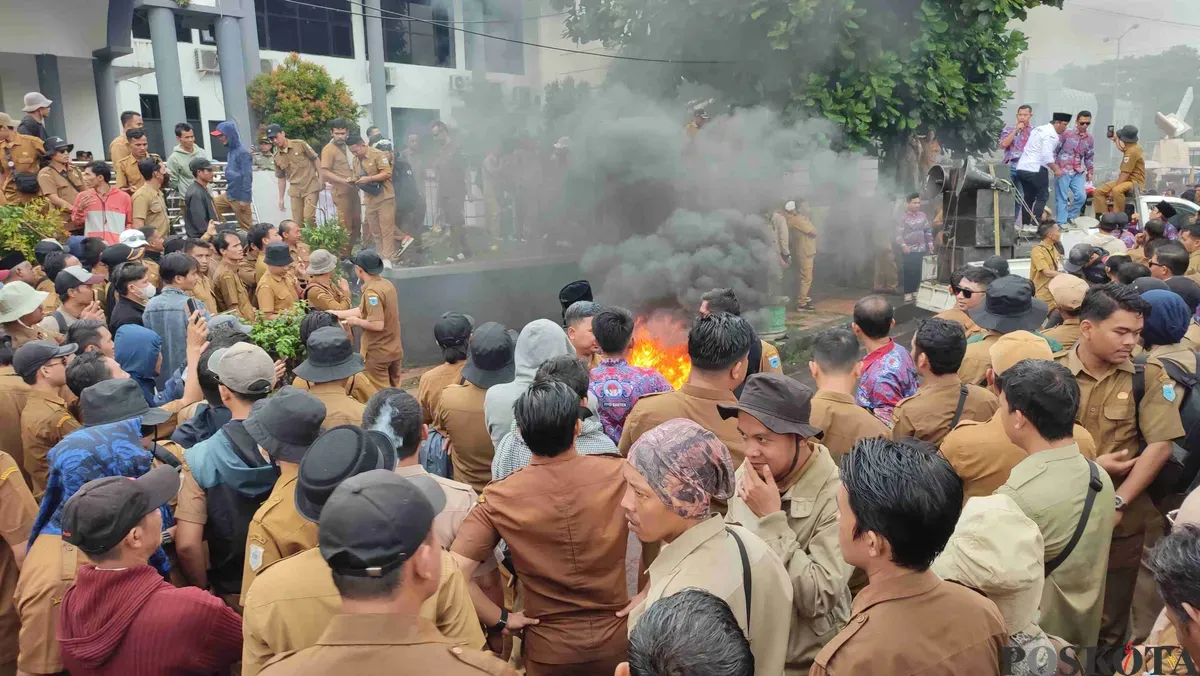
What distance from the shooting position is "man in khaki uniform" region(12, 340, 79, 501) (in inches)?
158

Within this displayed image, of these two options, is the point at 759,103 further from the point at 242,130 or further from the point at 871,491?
the point at 871,491

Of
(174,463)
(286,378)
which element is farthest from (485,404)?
(286,378)

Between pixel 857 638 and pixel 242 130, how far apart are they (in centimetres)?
1585

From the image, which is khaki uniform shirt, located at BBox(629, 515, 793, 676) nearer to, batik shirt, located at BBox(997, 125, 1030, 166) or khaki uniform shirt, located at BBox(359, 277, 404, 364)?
khaki uniform shirt, located at BBox(359, 277, 404, 364)

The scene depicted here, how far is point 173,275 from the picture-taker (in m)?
6.09

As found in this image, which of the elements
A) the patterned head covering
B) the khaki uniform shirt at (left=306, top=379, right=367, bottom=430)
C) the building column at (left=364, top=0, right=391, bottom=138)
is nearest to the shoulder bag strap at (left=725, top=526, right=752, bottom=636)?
the patterned head covering

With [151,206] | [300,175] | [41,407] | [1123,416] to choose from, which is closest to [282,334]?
[41,407]

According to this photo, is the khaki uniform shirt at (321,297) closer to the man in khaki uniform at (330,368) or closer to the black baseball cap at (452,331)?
the black baseball cap at (452,331)

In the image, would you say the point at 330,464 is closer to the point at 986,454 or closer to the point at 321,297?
the point at 986,454

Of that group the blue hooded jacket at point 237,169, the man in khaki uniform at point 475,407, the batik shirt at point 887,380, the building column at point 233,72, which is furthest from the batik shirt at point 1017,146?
the building column at point 233,72

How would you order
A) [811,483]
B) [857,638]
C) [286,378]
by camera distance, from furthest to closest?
[286,378], [811,483], [857,638]

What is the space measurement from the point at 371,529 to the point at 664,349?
24.7ft

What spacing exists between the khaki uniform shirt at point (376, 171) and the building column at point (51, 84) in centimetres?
825

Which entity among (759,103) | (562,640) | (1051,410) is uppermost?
(759,103)
